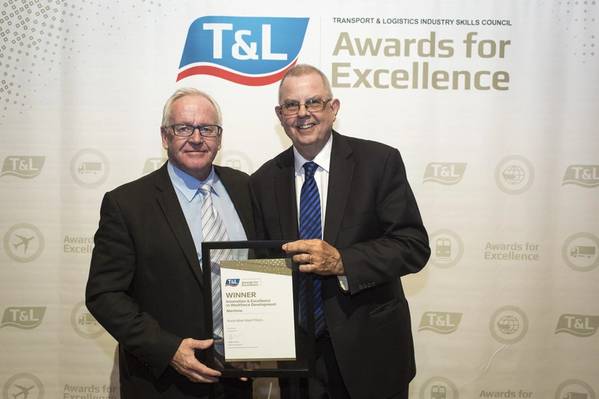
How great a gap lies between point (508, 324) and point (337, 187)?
210 cm

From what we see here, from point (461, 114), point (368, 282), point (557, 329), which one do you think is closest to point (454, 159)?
point (461, 114)

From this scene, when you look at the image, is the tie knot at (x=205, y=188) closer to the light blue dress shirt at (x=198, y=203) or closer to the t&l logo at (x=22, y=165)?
the light blue dress shirt at (x=198, y=203)

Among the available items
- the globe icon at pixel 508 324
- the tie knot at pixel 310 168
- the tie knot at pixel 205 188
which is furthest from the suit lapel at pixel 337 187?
the globe icon at pixel 508 324

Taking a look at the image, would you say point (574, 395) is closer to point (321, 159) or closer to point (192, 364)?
point (321, 159)

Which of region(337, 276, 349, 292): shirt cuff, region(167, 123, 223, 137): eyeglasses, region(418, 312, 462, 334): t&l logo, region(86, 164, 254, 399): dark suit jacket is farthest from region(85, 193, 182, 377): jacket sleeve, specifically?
region(418, 312, 462, 334): t&l logo

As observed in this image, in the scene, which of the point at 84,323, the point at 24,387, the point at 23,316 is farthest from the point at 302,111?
the point at 24,387

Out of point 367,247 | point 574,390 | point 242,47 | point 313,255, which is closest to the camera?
point 313,255

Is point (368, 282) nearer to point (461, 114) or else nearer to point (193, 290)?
point (193, 290)

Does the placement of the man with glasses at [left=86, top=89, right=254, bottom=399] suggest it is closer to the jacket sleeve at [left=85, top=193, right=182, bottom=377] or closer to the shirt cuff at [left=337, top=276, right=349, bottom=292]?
the jacket sleeve at [left=85, top=193, right=182, bottom=377]

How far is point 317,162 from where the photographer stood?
249 cm

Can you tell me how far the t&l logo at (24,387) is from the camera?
371 centimetres

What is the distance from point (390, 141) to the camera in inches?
141

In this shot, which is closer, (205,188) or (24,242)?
(205,188)

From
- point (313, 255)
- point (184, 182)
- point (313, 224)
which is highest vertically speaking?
point (184, 182)
